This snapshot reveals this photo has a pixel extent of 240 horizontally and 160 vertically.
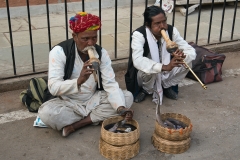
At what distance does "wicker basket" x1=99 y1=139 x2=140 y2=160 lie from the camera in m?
2.89

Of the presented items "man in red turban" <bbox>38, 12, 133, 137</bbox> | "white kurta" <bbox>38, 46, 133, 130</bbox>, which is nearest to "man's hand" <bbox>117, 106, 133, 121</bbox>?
A: "man in red turban" <bbox>38, 12, 133, 137</bbox>

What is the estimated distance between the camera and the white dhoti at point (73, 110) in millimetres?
3172

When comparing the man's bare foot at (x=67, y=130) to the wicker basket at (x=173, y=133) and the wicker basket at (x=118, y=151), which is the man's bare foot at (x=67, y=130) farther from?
the wicker basket at (x=173, y=133)

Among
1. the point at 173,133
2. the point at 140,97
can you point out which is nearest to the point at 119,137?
the point at 173,133

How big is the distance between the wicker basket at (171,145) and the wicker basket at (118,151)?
20 centimetres

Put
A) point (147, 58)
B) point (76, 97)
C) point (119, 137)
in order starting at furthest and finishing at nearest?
point (147, 58)
point (76, 97)
point (119, 137)

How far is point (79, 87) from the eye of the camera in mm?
3074

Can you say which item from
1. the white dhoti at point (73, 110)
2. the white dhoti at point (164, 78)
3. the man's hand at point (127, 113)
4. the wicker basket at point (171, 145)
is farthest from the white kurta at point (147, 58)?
the wicker basket at point (171, 145)

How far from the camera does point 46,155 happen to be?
3.01 meters

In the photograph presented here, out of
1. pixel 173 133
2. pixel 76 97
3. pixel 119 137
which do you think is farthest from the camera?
pixel 76 97

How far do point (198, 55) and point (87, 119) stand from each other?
1.82 m

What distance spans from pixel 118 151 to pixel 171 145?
17.8 inches

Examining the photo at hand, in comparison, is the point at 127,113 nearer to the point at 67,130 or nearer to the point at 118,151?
the point at 118,151

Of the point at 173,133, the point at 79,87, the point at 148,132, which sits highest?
the point at 79,87
